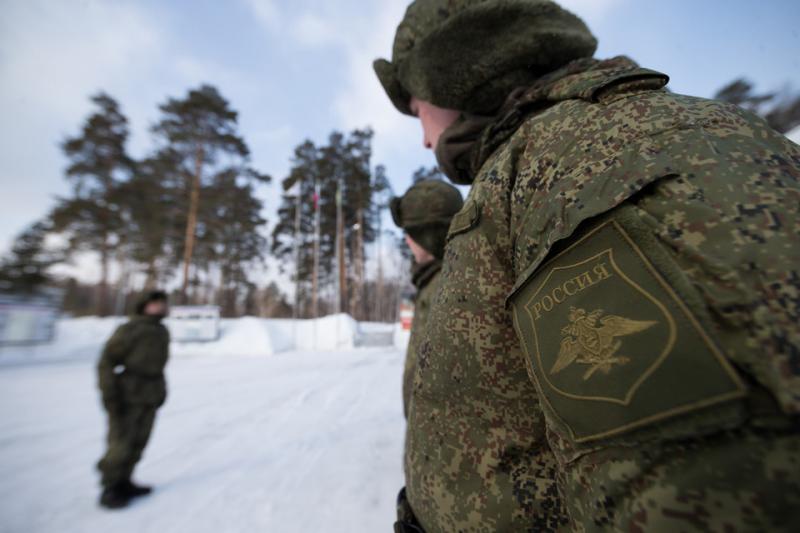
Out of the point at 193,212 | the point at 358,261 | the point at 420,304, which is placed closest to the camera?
the point at 420,304

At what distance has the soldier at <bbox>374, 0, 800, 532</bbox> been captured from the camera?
36 centimetres

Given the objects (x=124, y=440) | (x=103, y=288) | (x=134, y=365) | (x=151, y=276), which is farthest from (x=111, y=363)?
(x=103, y=288)

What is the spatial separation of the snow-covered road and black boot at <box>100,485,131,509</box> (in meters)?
0.06

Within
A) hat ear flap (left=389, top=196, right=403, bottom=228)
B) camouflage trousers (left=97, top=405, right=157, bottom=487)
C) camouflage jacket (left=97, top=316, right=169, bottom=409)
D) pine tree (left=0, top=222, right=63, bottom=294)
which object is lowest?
camouflage trousers (left=97, top=405, right=157, bottom=487)

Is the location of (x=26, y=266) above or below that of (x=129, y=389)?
above

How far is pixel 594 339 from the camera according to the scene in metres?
0.49

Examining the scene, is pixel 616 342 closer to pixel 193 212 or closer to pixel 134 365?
pixel 134 365

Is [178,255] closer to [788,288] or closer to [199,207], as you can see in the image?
[199,207]

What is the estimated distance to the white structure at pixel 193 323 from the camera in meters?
13.6

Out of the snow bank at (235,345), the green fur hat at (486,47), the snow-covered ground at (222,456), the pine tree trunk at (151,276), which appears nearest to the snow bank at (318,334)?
the snow bank at (235,345)

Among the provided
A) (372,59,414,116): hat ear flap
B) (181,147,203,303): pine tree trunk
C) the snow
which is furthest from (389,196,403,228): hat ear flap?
(181,147,203,303): pine tree trunk

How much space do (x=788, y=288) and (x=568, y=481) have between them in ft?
1.37

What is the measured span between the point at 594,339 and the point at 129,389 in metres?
4.30

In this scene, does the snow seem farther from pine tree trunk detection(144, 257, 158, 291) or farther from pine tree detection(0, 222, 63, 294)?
pine tree trunk detection(144, 257, 158, 291)
